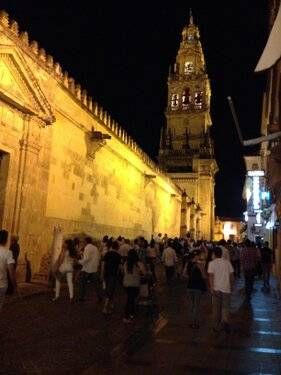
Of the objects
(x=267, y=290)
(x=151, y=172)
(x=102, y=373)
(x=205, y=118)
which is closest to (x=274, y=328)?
(x=102, y=373)

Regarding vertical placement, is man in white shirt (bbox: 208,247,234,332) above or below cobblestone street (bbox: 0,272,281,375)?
above

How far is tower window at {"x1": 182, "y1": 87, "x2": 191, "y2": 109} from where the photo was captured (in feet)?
220

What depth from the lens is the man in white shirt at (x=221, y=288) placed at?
8.38 m

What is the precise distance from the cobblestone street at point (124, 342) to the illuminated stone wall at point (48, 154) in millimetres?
3070

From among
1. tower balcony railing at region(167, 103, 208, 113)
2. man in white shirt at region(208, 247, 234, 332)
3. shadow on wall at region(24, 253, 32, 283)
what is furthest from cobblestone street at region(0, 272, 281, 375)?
tower balcony railing at region(167, 103, 208, 113)

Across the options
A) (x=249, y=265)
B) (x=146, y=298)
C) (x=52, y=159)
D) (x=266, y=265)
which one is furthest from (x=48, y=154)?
(x=266, y=265)

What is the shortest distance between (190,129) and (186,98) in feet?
17.7

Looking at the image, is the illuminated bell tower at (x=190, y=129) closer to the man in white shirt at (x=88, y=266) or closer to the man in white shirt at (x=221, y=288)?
the man in white shirt at (x=88, y=266)

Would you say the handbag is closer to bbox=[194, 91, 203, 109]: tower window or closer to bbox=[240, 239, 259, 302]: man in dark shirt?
bbox=[240, 239, 259, 302]: man in dark shirt

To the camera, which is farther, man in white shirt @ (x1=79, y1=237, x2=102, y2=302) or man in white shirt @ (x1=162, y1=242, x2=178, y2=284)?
man in white shirt @ (x1=162, y1=242, x2=178, y2=284)

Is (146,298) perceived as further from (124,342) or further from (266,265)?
(266,265)

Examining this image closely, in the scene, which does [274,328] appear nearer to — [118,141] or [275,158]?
[275,158]

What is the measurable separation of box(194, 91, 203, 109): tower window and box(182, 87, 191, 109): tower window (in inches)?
45.9

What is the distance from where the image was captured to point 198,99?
6681 cm
